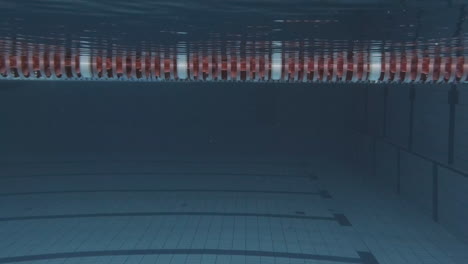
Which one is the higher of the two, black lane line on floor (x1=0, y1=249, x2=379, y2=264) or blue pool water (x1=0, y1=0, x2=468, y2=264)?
blue pool water (x1=0, y1=0, x2=468, y2=264)

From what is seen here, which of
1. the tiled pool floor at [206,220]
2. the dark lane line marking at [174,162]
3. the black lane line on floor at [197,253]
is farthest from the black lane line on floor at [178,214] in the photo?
the dark lane line marking at [174,162]

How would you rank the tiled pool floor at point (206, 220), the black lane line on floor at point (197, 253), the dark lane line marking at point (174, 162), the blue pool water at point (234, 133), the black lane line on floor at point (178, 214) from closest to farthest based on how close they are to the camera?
the blue pool water at point (234, 133) < the black lane line on floor at point (197, 253) < the tiled pool floor at point (206, 220) < the black lane line on floor at point (178, 214) < the dark lane line marking at point (174, 162)

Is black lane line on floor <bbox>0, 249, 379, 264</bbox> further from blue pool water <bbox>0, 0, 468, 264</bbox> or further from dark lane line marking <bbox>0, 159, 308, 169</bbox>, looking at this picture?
dark lane line marking <bbox>0, 159, 308, 169</bbox>

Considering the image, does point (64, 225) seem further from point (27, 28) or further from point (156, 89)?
point (156, 89)

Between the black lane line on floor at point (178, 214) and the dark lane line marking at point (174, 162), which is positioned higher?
the dark lane line marking at point (174, 162)

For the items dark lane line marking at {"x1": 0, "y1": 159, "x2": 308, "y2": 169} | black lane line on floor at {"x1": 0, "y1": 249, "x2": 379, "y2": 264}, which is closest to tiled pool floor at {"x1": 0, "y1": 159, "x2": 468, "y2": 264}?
black lane line on floor at {"x1": 0, "y1": 249, "x2": 379, "y2": 264}

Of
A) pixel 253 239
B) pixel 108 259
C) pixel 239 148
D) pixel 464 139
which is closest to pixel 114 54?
pixel 108 259

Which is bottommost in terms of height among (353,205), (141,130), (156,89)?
(353,205)

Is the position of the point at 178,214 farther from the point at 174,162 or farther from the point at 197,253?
the point at 174,162

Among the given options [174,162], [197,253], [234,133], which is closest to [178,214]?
[197,253]

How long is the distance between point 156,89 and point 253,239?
10.9 metres

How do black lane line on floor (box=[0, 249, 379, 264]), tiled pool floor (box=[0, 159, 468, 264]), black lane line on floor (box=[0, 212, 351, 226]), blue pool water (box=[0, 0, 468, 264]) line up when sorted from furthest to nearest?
black lane line on floor (box=[0, 212, 351, 226])
tiled pool floor (box=[0, 159, 468, 264])
black lane line on floor (box=[0, 249, 379, 264])
blue pool water (box=[0, 0, 468, 264])

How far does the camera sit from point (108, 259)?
6594 millimetres

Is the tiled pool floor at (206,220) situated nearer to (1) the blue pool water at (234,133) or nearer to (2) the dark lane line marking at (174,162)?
(1) the blue pool water at (234,133)
